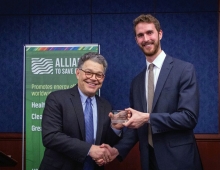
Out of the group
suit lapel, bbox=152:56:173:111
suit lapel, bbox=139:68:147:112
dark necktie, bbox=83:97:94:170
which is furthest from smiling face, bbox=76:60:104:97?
suit lapel, bbox=152:56:173:111

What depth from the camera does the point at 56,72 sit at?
352cm

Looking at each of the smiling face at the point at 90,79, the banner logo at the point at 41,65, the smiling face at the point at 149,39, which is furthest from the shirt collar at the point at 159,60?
the banner logo at the point at 41,65

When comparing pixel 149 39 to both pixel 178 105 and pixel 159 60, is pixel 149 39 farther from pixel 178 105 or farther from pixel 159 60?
pixel 178 105

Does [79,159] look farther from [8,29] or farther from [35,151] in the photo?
[8,29]

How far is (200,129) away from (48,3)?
230 centimetres

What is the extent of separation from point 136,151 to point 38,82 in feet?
4.49

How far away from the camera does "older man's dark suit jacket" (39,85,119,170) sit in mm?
2355

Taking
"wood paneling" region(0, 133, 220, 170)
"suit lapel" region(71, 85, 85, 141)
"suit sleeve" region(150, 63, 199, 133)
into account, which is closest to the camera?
"suit sleeve" region(150, 63, 199, 133)

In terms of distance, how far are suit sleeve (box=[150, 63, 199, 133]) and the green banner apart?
4.46 ft

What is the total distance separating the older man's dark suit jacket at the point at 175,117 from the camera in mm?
2299

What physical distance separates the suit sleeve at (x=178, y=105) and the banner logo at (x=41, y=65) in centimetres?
148

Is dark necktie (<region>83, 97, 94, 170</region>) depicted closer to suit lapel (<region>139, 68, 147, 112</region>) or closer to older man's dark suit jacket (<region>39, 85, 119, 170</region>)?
older man's dark suit jacket (<region>39, 85, 119, 170</region>)

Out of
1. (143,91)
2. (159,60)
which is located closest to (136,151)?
(143,91)

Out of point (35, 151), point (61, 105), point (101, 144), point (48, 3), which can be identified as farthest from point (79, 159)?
point (48, 3)
